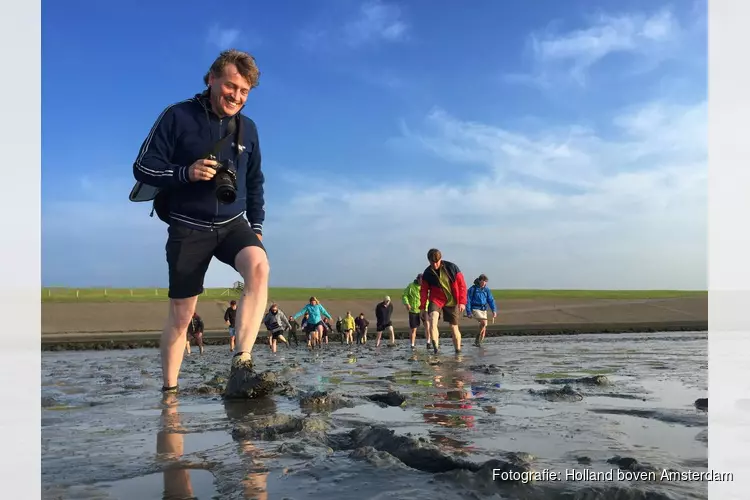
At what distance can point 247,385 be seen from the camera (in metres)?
4.87

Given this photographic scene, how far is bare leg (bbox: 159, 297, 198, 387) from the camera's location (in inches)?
203

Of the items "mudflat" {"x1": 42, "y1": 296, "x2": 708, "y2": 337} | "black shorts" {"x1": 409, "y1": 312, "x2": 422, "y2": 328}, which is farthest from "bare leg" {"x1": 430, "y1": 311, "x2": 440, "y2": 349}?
"mudflat" {"x1": 42, "y1": 296, "x2": 708, "y2": 337}

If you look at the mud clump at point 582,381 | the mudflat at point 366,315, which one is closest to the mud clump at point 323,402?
the mud clump at point 582,381

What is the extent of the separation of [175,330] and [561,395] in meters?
3.27

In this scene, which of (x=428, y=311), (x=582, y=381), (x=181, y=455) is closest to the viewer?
(x=181, y=455)

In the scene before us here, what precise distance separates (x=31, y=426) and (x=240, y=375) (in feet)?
4.85

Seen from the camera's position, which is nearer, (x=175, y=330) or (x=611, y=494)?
(x=611, y=494)

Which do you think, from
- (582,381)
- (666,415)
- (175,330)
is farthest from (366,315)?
(666,415)

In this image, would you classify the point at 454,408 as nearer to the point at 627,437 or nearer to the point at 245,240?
the point at 627,437

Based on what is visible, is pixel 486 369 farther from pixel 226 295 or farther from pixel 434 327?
pixel 226 295

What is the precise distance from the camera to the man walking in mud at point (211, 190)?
15.6 feet

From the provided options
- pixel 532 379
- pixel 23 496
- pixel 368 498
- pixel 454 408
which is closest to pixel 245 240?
pixel 454 408

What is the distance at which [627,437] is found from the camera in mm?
3420

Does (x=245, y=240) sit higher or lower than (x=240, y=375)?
higher
